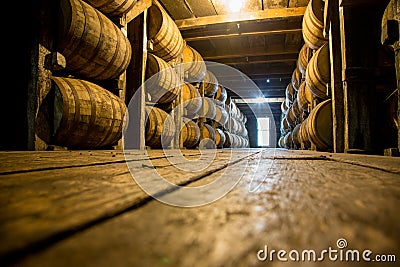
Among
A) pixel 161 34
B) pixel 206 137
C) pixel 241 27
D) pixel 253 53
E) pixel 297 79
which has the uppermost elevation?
pixel 241 27

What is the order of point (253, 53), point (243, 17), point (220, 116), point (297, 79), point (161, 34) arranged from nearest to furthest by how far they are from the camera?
point (161, 34) → point (243, 17) → point (297, 79) → point (253, 53) → point (220, 116)

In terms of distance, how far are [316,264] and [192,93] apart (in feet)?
21.2

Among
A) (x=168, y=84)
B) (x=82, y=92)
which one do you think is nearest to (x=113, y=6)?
(x=82, y=92)

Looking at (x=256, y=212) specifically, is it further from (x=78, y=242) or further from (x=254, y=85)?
(x=254, y=85)

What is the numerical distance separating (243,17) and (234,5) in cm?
32

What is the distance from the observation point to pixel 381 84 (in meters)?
3.63

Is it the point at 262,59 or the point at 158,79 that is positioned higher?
the point at 262,59

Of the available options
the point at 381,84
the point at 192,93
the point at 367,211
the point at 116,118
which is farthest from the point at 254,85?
the point at 367,211

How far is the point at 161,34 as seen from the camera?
502cm

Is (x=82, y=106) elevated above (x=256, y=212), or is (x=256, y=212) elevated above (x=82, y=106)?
(x=82, y=106)

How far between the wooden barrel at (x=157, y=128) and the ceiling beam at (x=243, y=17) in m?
2.52

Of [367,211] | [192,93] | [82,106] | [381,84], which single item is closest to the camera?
[367,211]

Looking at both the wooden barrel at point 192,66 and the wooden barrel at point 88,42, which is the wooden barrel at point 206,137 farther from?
the wooden barrel at point 88,42

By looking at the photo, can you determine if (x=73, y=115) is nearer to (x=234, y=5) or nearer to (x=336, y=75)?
(x=336, y=75)
